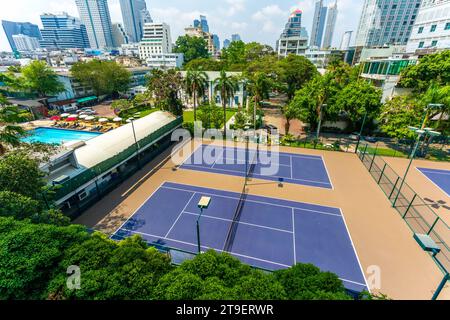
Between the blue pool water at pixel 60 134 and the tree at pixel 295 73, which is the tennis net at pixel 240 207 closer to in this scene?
the tree at pixel 295 73

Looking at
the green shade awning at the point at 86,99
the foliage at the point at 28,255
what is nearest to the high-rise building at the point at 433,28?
the foliage at the point at 28,255

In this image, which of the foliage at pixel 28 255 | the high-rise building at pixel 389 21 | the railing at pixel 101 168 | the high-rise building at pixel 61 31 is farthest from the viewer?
the high-rise building at pixel 61 31

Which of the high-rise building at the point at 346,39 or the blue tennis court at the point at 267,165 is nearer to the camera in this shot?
the blue tennis court at the point at 267,165

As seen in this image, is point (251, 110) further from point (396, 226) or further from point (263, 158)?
point (396, 226)

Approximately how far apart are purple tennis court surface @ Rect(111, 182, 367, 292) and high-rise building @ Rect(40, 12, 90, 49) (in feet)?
763

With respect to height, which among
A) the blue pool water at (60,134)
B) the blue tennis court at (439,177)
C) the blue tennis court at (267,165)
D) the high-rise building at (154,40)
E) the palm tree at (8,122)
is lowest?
the blue tennis court at (439,177)

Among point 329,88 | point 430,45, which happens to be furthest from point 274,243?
point 430,45

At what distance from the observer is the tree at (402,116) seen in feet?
85.9

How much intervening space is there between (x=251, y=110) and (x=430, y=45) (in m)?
42.6

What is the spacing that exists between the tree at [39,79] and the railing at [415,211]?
64157mm

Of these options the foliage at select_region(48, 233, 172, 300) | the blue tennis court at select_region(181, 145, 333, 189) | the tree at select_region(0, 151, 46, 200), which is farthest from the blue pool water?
the foliage at select_region(48, 233, 172, 300)

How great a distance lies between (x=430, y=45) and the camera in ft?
147

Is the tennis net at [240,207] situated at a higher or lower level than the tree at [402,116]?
lower

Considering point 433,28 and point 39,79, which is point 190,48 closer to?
point 39,79
